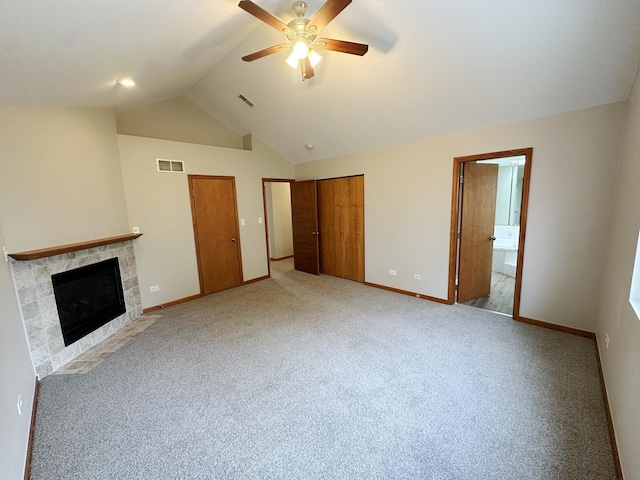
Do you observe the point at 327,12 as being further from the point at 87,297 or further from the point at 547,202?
the point at 87,297

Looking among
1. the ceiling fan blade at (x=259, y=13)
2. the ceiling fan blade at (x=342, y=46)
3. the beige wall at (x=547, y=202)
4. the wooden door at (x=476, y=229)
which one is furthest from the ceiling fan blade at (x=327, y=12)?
the wooden door at (x=476, y=229)

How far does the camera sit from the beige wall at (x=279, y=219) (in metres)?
6.80

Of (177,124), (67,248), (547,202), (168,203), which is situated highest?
(177,124)

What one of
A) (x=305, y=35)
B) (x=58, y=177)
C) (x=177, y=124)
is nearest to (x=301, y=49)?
(x=305, y=35)

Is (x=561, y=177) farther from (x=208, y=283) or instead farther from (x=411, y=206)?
(x=208, y=283)

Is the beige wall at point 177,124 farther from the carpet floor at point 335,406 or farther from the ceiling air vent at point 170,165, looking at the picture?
the carpet floor at point 335,406

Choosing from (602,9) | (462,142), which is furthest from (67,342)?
(602,9)

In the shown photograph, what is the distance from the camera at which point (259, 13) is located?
1829 millimetres

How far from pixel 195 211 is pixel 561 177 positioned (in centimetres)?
483

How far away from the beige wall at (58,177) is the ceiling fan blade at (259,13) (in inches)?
91.5

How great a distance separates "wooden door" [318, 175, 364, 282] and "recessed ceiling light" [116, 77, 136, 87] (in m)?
3.25

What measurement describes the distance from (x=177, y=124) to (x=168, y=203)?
144 cm

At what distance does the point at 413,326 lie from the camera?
312 centimetres

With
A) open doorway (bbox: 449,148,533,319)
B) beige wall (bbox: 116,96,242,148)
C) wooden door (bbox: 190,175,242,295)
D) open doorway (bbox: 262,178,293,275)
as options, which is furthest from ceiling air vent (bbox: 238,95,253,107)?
open doorway (bbox: 449,148,533,319)
